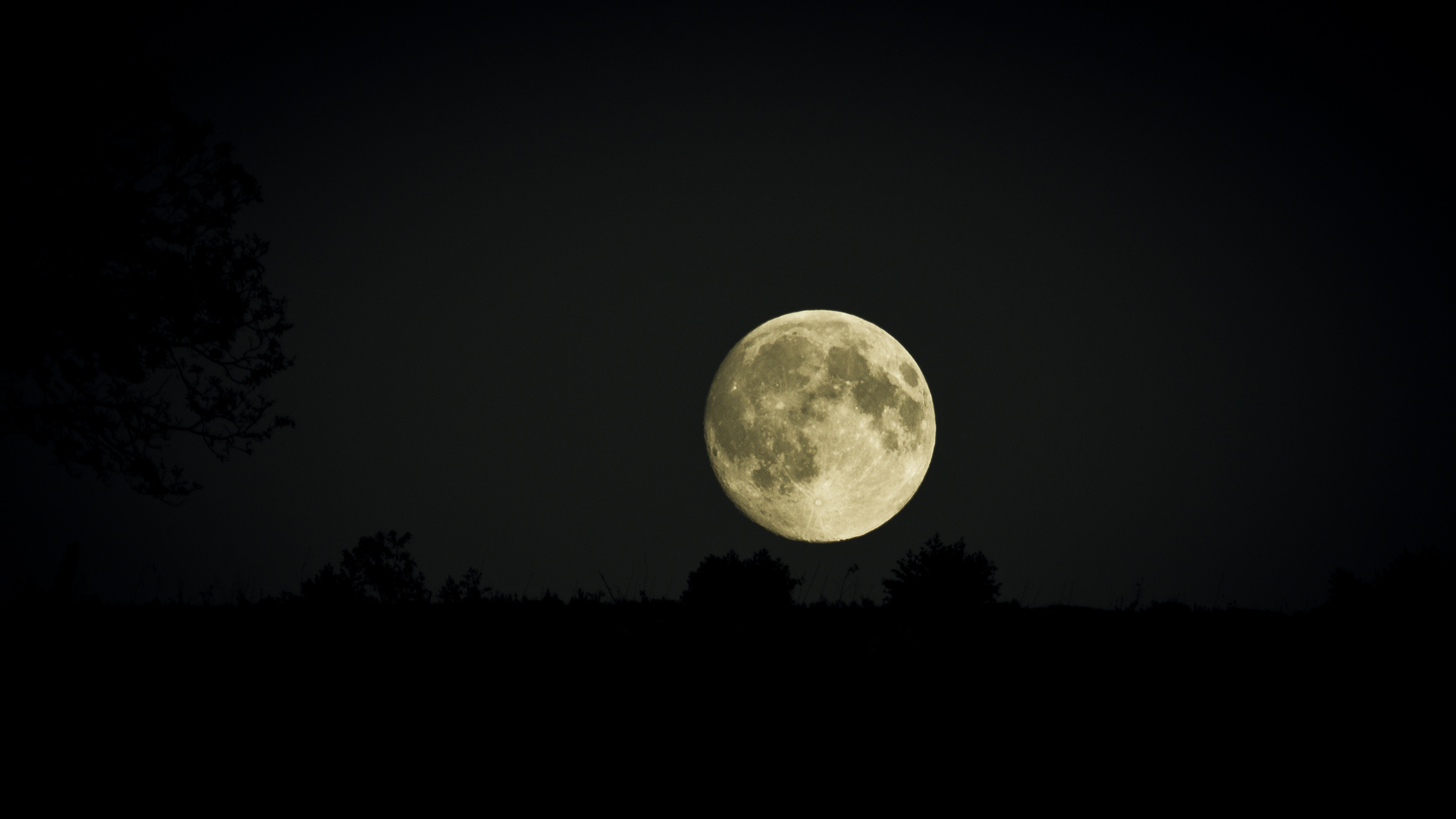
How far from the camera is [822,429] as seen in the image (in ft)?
75.0

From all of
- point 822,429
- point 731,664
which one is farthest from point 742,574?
point 731,664

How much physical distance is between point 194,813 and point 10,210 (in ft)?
40.2

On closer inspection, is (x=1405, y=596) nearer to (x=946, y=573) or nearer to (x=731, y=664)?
(x=731, y=664)

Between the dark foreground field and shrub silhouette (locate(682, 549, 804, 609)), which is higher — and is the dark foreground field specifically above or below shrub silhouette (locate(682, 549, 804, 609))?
below

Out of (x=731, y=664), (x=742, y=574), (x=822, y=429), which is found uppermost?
(x=822, y=429)

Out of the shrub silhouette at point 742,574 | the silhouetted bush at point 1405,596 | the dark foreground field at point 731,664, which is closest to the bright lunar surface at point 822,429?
the shrub silhouette at point 742,574

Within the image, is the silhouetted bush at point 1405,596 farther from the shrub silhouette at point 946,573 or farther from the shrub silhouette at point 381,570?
the shrub silhouette at point 381,570

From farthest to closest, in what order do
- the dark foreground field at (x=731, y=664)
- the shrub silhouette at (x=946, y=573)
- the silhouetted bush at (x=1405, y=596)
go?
the shrub silhouette at (x=946, y=573)
the silhouetted bush at (x=1405, y=596)
the dark foreground field at (x=731, y=664)

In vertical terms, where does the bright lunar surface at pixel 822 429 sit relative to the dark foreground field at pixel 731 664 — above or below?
above

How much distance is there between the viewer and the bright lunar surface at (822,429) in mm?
23031

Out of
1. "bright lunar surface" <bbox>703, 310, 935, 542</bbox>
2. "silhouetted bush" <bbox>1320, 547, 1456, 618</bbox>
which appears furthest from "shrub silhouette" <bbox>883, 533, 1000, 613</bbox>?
"silhouetted bush" <bbox>1320, 547, 1456, 618</bbox>

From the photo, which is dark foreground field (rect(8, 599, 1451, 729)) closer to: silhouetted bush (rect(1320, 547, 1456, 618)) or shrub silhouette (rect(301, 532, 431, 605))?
silhouetted bush (rect(1320, 547, 1456, 618))

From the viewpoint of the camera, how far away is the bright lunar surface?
907 inches

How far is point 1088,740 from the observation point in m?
4.92
